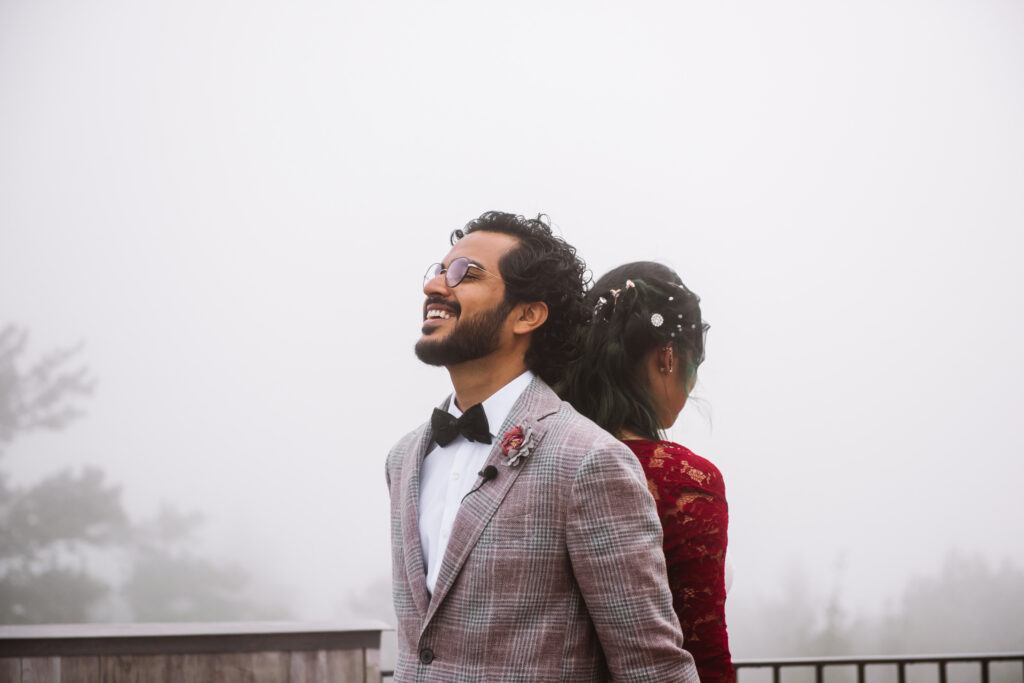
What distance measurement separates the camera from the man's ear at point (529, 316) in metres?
1.19

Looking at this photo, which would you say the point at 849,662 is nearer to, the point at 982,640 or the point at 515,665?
the point at 515,665

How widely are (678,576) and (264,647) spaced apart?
185 centimetres

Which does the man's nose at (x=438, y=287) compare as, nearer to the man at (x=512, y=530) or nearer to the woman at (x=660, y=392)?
the man at (x=512, y=530)

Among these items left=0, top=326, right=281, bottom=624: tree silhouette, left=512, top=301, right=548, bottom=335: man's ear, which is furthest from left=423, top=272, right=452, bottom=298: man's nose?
left=0, top=326, right=281, bottom=624: tree silhouette

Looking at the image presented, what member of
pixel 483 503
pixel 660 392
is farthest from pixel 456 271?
pixel 660 392

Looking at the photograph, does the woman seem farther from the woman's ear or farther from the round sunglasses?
the round sunglasses

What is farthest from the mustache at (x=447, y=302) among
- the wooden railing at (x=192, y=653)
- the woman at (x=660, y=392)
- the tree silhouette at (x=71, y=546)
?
the tree silhouette at (x=71, y=546)

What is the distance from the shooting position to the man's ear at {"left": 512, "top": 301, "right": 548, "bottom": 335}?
119cm

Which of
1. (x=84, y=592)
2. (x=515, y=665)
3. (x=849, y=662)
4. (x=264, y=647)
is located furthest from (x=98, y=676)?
(x=84, y=592)

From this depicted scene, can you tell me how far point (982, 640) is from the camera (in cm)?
645

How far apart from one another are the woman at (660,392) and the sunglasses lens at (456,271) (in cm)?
26

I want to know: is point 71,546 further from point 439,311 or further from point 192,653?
point 439,311

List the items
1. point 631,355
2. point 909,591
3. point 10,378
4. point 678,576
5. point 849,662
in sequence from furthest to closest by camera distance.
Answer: point 909,591, point 10,378, point 849,662, point 631,355, point 678,576

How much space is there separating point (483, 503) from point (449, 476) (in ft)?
0.39
